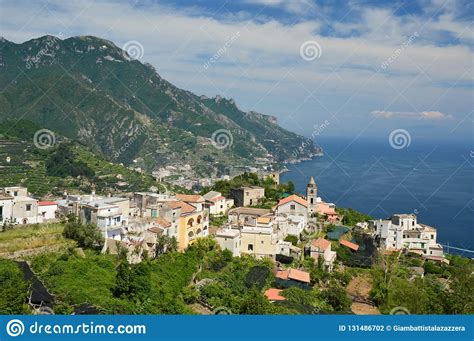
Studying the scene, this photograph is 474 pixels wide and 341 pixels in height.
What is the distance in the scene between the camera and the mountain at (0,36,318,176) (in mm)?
55344

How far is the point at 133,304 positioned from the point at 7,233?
337cm

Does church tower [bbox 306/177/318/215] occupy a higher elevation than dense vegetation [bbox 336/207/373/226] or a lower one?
higher

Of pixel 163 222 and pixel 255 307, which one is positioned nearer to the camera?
pixel 255 307

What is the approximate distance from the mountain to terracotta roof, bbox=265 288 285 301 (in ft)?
120

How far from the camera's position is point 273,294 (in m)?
9.02

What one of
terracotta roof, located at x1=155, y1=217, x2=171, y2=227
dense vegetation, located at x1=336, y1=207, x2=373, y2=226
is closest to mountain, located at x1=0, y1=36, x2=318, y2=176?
dense vegetation, located at x1=336, y1=207, x2=373, y2=226

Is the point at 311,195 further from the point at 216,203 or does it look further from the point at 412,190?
the point at 412,190

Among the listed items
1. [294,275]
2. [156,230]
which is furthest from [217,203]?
[294,275]

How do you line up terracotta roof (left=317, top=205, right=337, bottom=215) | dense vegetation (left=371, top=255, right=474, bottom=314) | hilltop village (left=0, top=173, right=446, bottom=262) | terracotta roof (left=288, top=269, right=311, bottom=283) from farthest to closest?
terracotta roof (left=317, top=205, right=337, bottom=215)
terracotta roof (left=288, top=269, right=311, bottom=283)
hilltop village (left=0, top=173, right=446, bottom=262)
dense vegetation (left=371, top=255, right=474, bottom=314)

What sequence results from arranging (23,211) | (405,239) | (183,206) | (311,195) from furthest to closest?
(311,195), (405,239), (183,206), (23,211)

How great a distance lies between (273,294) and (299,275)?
1.52 m

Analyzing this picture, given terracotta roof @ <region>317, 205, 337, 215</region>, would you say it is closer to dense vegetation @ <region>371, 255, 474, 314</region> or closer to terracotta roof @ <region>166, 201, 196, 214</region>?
dense vegetation @ <region>371, 255, 474, 314</region>

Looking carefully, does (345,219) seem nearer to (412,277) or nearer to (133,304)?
(412,277)

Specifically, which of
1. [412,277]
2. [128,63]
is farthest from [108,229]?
[128,63]
